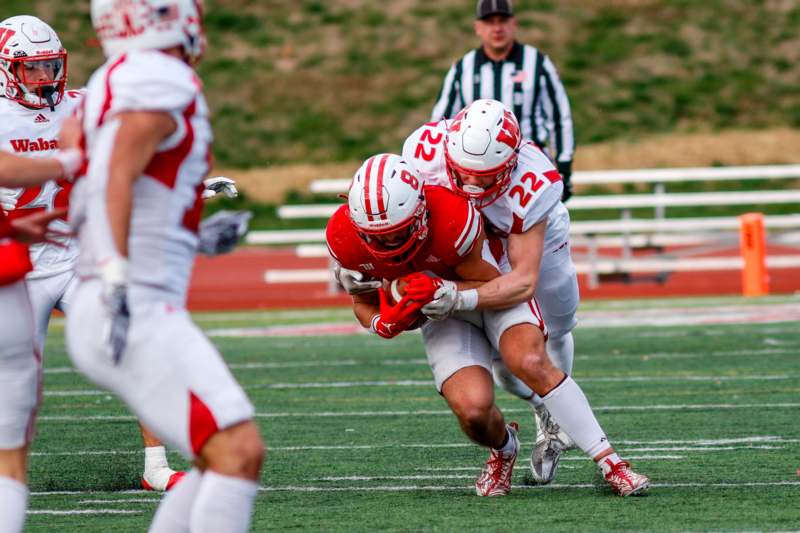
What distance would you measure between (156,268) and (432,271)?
1873mm

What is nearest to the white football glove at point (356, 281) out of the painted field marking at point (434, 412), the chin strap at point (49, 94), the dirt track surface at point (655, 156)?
the chin strap at point (49, 94)

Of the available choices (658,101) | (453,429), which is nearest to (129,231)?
(453,429)

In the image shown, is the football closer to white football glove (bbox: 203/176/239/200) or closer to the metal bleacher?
white football glove (bbox: 203/176/239/200)

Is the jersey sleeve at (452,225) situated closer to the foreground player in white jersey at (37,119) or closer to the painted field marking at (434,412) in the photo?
the foreground player in white jersey at (37,119)

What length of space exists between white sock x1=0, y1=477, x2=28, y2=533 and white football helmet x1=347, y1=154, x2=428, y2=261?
1465 mm

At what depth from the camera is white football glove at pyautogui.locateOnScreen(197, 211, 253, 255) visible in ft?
11.4

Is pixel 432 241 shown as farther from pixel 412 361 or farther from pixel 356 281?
pixel 412 361

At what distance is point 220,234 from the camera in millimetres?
3496

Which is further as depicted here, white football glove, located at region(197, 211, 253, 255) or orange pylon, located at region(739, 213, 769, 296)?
orange pylon, located at region(739, 213, 769, 296)

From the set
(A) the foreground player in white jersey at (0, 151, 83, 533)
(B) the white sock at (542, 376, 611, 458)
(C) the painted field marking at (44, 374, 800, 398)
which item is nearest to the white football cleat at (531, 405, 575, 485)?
(B) the white sock at (542, 376, 611, 458)

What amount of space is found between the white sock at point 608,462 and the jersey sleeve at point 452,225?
82cm

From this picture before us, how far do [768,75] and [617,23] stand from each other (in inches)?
126

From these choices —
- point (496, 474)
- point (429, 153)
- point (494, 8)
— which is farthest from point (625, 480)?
point (494, 8)

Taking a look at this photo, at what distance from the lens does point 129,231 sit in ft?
10.3
